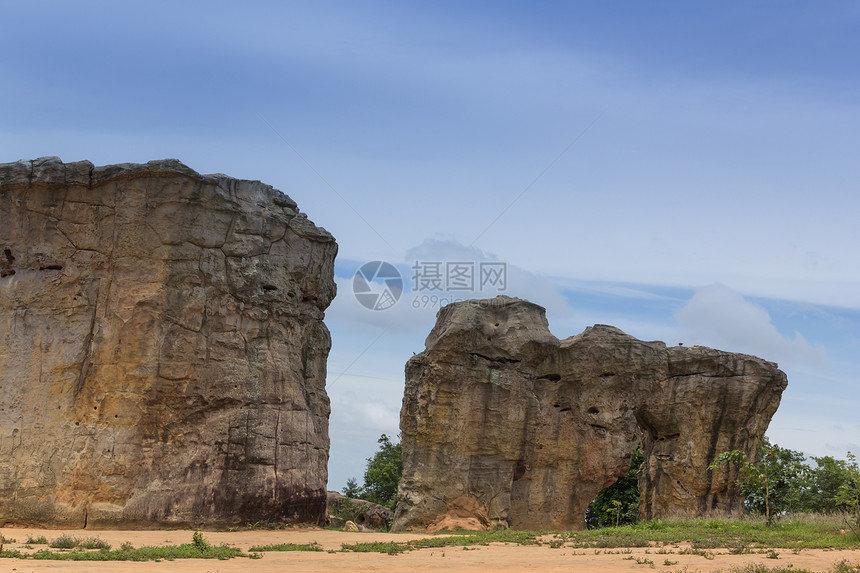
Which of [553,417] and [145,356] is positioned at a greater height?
[145,356]

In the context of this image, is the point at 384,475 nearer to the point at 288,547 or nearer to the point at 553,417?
the point at 553,417

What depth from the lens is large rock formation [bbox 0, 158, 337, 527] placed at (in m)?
20.2

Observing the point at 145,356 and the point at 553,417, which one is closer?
the point at 145,356

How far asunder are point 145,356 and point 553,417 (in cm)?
1441

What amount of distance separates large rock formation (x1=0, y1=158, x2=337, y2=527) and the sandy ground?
200 cm

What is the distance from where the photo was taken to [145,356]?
2102 cm

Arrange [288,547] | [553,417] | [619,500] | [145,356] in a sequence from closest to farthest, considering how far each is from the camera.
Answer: [288,547] < [145,356] < [553,417] < [619,500]

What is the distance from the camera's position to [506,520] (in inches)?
1120

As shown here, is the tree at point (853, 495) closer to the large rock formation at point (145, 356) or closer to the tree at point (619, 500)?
the large rock formation at point (145, 356)

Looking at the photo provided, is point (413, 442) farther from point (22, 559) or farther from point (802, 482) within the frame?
point (22, 559)

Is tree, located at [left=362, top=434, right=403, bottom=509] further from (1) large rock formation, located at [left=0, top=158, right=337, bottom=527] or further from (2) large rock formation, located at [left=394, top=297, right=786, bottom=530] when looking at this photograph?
(1) large rock formation, located at [left=0, top=158, right=337, bottom=527]

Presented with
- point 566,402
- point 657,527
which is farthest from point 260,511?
point 566,402

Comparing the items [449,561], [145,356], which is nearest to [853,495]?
[449,561]

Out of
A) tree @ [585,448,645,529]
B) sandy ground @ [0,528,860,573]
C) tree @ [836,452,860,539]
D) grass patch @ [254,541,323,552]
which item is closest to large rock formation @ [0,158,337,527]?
sandy ground @ [0,528,860,573]
